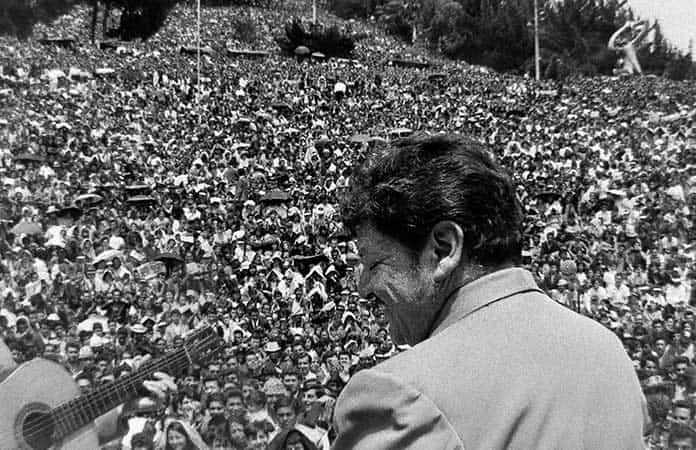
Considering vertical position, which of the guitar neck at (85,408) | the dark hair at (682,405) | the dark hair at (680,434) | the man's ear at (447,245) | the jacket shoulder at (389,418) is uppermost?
the man's ear at (447,245)

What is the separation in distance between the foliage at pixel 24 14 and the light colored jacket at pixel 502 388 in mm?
19681

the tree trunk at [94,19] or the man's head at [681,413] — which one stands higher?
the tree trunk at [94,19]

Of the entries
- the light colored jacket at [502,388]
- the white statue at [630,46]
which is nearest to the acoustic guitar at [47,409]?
the light colored jacket at [502,388]

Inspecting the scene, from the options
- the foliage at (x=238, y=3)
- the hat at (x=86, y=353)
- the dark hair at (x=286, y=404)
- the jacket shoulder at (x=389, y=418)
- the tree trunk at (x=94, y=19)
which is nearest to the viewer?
the jacket shoulder at (x=389, y=418)

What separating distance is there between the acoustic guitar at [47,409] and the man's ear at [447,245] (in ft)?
4.73

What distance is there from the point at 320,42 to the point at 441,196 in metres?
22.5

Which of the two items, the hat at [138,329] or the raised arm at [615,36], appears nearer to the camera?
the hat at [138,329]

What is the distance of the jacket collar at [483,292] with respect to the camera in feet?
2.19

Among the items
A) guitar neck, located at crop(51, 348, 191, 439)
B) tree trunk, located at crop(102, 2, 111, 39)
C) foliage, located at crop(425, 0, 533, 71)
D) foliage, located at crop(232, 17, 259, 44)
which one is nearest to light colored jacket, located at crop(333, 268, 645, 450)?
guitar neck, located at crop(51, 348, 191, 439)

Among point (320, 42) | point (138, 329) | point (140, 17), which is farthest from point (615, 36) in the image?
point (138, 329)

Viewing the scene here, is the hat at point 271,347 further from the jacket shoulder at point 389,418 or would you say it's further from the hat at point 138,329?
the jacket shoulder at point 389,418

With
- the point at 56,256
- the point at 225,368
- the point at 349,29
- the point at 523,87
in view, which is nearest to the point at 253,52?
the point at 349,29

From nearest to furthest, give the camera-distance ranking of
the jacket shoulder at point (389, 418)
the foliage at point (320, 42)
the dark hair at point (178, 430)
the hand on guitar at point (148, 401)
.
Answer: the jacket shoulder at point (389, 418) < the hand on guitar at point (148, 401) < the dark hair at point (178, 430) < the foliage at point (320, 42)

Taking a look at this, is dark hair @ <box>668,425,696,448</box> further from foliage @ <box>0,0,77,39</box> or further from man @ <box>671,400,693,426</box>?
foliage @ <box>0,0,77,39</box>
